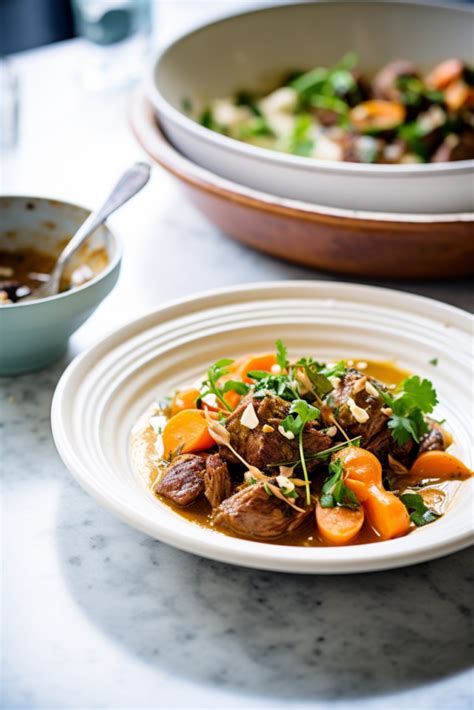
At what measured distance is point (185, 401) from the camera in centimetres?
161

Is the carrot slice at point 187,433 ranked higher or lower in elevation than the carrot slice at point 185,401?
higher

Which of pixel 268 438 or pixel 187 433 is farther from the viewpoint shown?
pixel 187 433

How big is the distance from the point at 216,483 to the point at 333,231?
79 centimetres

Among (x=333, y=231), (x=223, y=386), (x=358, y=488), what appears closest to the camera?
(x=358, y=488)

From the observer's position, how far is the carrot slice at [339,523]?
51.9 inches

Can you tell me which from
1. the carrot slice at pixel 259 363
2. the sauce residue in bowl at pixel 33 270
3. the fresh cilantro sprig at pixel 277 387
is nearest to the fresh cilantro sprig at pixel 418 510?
the fresh cilantro sprig at pixel 277 387

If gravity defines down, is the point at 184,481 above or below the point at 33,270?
above

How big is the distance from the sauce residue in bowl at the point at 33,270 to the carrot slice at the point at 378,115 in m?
1.11

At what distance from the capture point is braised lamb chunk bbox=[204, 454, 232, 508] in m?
1.39

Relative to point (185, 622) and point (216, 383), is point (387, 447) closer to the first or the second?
point (216, 383)

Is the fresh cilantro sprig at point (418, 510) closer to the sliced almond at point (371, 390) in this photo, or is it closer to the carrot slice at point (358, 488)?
the carrot slice at point (358, 488)

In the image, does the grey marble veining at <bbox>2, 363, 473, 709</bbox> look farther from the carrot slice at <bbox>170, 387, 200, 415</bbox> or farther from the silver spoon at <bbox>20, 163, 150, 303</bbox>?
the silver spoon at <bbox>20, 163, 150, 303</bbox>

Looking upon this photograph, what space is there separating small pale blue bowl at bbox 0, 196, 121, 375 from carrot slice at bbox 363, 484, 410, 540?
0.68 meters

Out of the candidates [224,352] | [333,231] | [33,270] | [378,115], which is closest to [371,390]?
[224,352]
